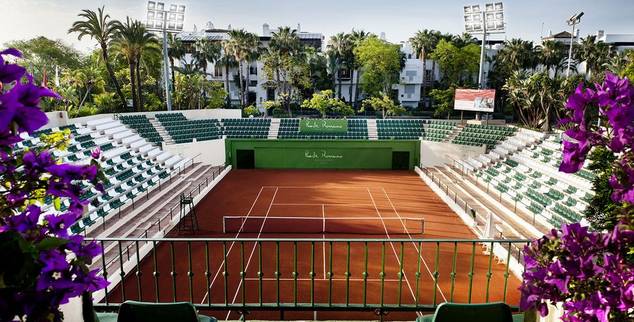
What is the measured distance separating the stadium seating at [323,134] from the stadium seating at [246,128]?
128cm

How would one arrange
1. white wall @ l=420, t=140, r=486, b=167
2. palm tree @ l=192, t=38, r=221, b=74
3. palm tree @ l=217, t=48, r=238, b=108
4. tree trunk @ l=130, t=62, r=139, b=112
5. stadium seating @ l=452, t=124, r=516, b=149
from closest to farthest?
1. stadium seating @ l=452, t=124, r=516, b=149
2. white wall @ l=420, t=140, r=486, b=167
3. tree trunk @ l=130, t=62, r=139, b=112
4. palm tree @ l=217, t=48, r=238, b=108
5. palm tree @ l=192, t=38, r=221, b=74

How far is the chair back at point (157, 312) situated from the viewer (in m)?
4.09

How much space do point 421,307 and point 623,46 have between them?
7079 cm

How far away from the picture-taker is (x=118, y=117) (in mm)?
29109

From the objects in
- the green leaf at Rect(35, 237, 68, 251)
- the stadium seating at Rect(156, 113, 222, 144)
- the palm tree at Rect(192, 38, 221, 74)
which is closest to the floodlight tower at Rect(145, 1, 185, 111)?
the stadium seating at Rect(156, 113, 222, 144)

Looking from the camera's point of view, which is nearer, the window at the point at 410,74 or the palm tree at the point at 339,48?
the palm tree at the point at 339,48

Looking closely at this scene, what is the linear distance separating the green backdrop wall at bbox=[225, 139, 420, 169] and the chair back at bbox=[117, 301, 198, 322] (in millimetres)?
27552

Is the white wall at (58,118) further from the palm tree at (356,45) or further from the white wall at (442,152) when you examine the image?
the palm tree at (356,45)

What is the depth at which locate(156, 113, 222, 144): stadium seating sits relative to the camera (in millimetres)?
31080

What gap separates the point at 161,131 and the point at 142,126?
4.23 ft

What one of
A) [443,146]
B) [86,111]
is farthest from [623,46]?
[86,111]

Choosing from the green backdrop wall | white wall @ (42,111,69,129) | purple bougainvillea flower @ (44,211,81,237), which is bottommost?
the green backdrop wall

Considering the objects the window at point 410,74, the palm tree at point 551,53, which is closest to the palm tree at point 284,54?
the window at point 410,74

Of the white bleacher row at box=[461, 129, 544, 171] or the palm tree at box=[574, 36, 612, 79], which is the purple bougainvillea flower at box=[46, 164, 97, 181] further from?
the palm tree at box=[574, 36, 612, 79]
